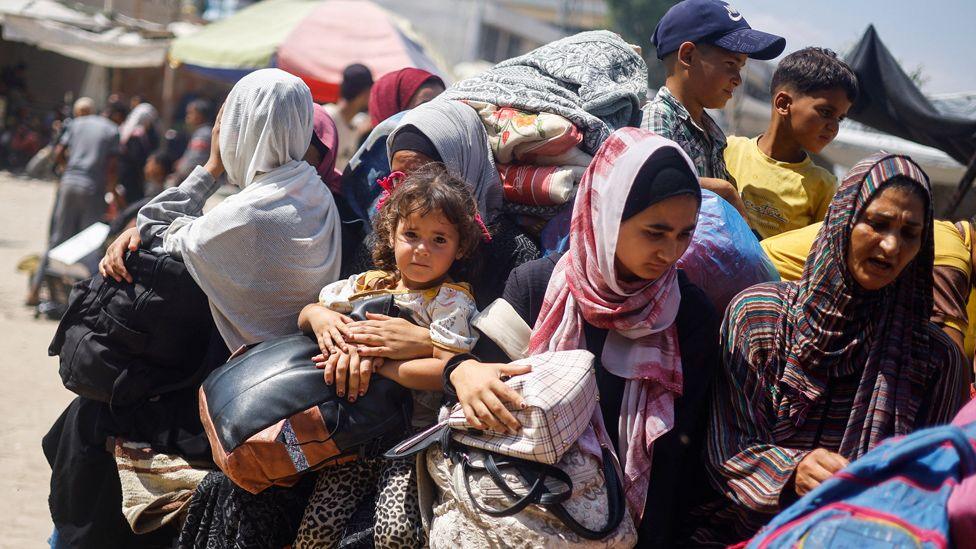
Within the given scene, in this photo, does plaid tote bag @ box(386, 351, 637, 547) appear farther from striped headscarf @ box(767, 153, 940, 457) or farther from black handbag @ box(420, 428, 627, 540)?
striped headscarf @ box(767, 153, 940, 457)

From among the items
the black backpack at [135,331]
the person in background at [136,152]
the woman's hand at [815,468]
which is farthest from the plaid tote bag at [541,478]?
the person in background at [136,152]

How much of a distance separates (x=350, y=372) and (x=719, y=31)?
186 centimetres

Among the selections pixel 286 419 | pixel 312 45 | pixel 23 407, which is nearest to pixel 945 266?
pixel 286 419

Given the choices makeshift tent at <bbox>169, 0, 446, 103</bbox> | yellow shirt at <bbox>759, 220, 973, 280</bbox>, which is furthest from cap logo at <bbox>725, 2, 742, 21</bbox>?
makeshift tent at <bbox>169, 0, 446, 103</bbox>

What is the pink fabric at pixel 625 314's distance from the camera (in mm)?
2219

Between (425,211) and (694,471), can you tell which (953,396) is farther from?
(425,211)

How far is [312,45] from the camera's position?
13062 millimetres

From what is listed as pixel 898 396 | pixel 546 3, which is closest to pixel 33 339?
pixel 898 396

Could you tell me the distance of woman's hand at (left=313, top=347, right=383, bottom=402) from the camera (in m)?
2.45

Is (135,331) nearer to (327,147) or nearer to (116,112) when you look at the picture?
(327,147)

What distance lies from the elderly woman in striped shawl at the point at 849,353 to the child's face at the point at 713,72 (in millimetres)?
1155

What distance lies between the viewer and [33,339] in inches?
307

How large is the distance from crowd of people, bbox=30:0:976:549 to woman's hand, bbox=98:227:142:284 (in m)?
0.01

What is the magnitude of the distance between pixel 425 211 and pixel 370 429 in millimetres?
656
